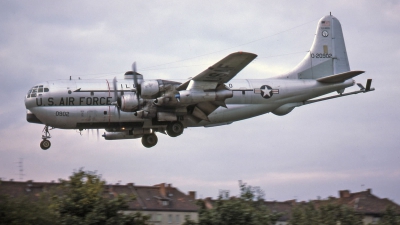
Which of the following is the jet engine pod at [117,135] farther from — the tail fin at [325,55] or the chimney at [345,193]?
the chimney at [345,193]

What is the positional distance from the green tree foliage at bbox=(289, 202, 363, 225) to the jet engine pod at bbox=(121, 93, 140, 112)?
1239 cm

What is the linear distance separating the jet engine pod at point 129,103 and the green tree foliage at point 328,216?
40.7ft

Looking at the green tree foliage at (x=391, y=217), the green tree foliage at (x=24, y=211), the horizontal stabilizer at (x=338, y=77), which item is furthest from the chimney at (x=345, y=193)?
the green tree foliage at (x=24, y=211)

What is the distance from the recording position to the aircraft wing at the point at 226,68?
34.7 meters

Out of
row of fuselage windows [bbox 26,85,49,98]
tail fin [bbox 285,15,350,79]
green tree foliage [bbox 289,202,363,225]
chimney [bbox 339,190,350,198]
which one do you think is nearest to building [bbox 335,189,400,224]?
chimney [bbox 339,190,350,198]

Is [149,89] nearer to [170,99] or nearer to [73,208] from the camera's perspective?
[170,99]

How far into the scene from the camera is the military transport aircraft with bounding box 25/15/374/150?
3625 cm

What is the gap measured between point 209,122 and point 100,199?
988 cm

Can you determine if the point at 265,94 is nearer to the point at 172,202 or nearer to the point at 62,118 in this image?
the point at 62,118

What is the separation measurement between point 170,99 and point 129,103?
2.18m

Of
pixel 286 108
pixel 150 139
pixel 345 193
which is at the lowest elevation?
pixel 345 193

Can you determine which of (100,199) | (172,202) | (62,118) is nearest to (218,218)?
(100,199)

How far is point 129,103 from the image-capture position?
36844 mm

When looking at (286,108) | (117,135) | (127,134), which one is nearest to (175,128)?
(127,134)
